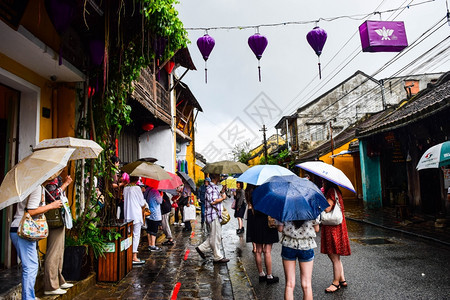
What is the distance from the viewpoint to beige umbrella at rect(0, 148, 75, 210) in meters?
3.09

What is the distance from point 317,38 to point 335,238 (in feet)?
14.6

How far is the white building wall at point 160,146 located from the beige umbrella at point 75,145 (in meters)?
9.26

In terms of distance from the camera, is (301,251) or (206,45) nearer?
(301,251)

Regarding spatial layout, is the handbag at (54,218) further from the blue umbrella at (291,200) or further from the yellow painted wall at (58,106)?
the blue umbrella at (291,200)

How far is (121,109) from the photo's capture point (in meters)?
6.04

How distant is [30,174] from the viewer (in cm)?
331

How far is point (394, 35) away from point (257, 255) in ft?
22.5

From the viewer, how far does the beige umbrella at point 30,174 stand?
3086mm

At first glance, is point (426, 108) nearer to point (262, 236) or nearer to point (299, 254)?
point (262, 236)

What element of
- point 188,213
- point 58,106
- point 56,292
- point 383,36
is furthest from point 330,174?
point 188,213

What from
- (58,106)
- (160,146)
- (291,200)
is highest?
(160,146)

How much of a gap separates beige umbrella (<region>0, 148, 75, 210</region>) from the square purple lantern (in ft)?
25.1

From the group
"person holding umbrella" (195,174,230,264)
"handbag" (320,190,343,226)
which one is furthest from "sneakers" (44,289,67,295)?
"handbag" (320,190,343,226)

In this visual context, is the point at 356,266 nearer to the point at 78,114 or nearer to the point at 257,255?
the point at 257,255
